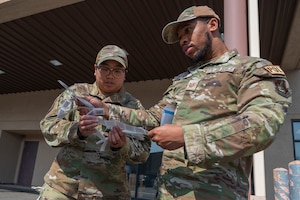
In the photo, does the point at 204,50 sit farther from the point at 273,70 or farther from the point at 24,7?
the point at 24,7

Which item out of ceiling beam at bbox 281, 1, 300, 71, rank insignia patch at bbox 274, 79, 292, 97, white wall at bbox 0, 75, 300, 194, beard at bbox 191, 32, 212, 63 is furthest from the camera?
white wall at bbox 0, 75, 300, 194

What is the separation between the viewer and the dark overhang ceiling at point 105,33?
181 inches

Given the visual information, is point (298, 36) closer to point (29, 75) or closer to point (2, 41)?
point (2, 41)

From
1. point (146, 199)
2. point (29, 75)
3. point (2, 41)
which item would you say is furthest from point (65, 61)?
point (146, 199)

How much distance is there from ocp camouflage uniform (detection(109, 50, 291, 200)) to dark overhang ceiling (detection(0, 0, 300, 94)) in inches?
141

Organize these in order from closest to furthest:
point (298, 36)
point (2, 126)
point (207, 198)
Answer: point (207, 198), point (298, 36), point (2, 126)

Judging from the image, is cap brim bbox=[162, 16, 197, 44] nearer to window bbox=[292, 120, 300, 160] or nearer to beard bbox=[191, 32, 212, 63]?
beard bbox=[191, 32, 212, 63]

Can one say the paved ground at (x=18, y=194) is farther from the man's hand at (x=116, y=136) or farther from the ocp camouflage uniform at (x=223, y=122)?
the ocp camouflage uniform at (x=223, y=122)

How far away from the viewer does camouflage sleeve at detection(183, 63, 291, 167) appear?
827mm

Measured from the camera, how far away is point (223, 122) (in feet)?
2.89

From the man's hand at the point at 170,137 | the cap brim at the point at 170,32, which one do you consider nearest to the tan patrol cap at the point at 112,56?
the cap brim at the point at 170,32

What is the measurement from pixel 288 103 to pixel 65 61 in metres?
6.79

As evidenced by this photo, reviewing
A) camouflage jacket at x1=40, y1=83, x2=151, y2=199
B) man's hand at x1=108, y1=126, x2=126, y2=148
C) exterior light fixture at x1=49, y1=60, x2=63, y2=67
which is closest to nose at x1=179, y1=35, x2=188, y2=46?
man's hand at x1=108, y1=126, x2=126, y2=148

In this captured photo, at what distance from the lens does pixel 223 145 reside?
84cm
